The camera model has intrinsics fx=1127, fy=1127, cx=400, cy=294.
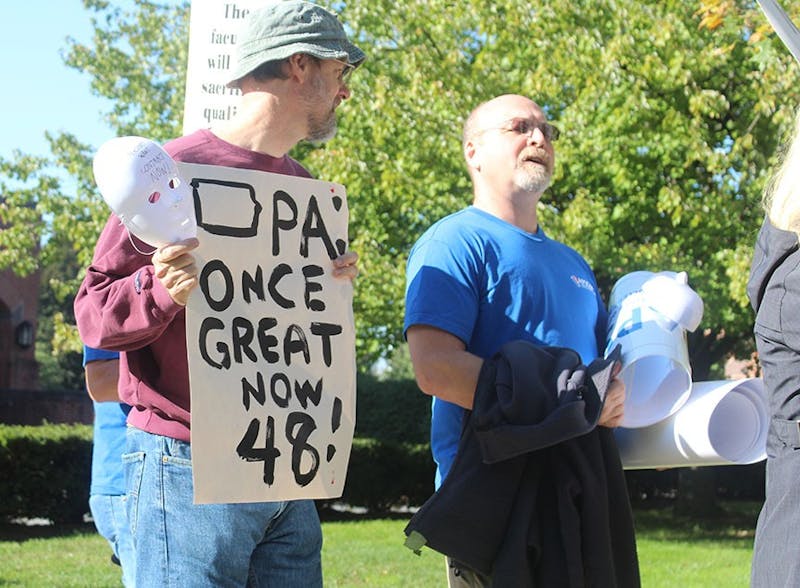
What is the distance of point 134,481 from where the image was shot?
247 cm

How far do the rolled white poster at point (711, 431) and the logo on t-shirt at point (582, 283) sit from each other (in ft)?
1.41

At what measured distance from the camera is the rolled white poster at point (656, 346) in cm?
307

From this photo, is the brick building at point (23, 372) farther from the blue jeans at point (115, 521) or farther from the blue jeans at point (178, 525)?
the blue jeans at point (178, 525)

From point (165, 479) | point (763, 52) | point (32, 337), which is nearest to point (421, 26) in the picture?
point (763, 52)

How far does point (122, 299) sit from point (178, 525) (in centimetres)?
50

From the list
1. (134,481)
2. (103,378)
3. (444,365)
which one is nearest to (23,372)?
(103,378)

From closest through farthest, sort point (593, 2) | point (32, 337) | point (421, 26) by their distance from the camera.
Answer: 1. point (593, 2)
2. point (421, 26)
3. point (32, 337)

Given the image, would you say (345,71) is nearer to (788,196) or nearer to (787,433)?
(788,196)

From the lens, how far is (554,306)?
10.5ft

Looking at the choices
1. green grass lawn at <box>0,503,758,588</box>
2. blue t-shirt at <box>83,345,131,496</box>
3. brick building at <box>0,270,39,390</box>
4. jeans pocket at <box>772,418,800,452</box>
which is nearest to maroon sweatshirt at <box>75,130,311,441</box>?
jeans pocket at <box>772,418,800,452</box>

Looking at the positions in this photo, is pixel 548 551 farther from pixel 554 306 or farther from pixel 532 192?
pixel 532 192

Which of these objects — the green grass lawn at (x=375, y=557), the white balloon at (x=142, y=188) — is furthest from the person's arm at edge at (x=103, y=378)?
the green grass lawn at (x=375, y=557)

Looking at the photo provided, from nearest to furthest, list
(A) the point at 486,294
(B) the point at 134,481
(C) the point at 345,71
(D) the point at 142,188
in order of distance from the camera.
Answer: (D) the point at 142,188
(B) the point at 134,481
(C) the point at 345,71
(A) the point at 486,294

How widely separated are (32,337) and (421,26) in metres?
19.9
